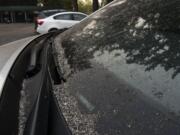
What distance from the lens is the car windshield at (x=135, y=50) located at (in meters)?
1.76

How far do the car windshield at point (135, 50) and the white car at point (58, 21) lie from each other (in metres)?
20.8

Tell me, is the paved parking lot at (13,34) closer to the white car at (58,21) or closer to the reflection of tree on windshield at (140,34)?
the white car at (58,21)

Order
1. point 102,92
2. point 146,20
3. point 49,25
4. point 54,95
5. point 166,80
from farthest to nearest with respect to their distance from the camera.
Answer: point 49,25, point 146,20, point 54,95, point 102,92, point 166,80

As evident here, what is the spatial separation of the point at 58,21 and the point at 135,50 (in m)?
22.3

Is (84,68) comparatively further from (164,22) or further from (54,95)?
(164,22)

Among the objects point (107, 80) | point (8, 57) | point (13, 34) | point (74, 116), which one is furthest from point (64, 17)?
point (74, 116)

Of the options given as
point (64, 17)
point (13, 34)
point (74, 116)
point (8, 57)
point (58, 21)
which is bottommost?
point (13, 34)

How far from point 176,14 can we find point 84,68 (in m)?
0.50

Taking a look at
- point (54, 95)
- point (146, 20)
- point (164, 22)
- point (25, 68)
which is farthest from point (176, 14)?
point (25, 68)

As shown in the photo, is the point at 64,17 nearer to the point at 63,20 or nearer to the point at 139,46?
the point at 63,20

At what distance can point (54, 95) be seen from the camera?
6.79ft

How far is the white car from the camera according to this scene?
23797 millimetres

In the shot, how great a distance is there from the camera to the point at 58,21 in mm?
24312

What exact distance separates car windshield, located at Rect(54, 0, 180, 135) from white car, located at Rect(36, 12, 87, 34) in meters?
20.8
